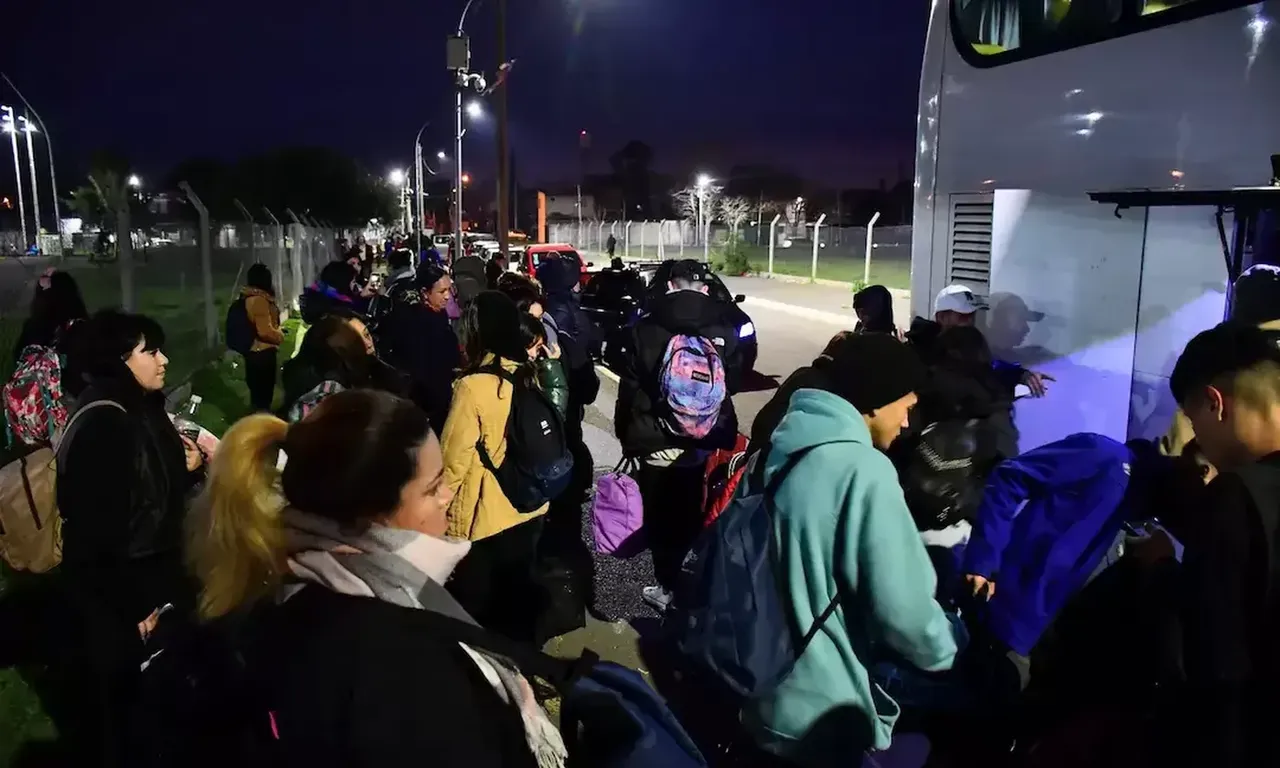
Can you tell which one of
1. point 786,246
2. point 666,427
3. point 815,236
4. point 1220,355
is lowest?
point 666,427

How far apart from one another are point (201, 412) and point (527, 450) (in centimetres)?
702

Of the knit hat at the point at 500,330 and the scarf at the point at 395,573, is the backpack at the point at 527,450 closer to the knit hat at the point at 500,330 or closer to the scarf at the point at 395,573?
the knit hat at the point at 500,330

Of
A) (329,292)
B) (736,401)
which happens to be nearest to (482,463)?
(329,292)

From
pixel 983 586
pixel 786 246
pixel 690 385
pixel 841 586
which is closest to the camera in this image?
pixel 841 586

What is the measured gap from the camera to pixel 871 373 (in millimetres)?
2580

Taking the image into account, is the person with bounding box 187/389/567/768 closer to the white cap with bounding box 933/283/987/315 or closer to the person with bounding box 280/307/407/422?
the person with bounding box 280/307/407/422

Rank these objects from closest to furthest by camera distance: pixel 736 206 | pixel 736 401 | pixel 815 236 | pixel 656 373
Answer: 1. pixel 656 373
2. pixel 736 401
3. pixel 815 236
4. pixel 736 206

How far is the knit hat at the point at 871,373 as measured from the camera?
258 cm

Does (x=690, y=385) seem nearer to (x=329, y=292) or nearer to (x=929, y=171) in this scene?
(x=929, y=171)

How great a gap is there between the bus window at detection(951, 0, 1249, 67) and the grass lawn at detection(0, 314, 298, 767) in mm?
5698

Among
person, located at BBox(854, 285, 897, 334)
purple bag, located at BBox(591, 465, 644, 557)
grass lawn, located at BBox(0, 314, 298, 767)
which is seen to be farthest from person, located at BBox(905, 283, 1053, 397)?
grass lawn, located at BBox(0, 314, 298, 767)

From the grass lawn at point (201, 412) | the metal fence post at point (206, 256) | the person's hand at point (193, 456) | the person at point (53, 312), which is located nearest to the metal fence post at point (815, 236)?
the grass lawn at point (201, 412)

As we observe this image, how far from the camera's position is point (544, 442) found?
4.07 meters

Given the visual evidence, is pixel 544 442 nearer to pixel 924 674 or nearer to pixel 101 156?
pixel 924 674
